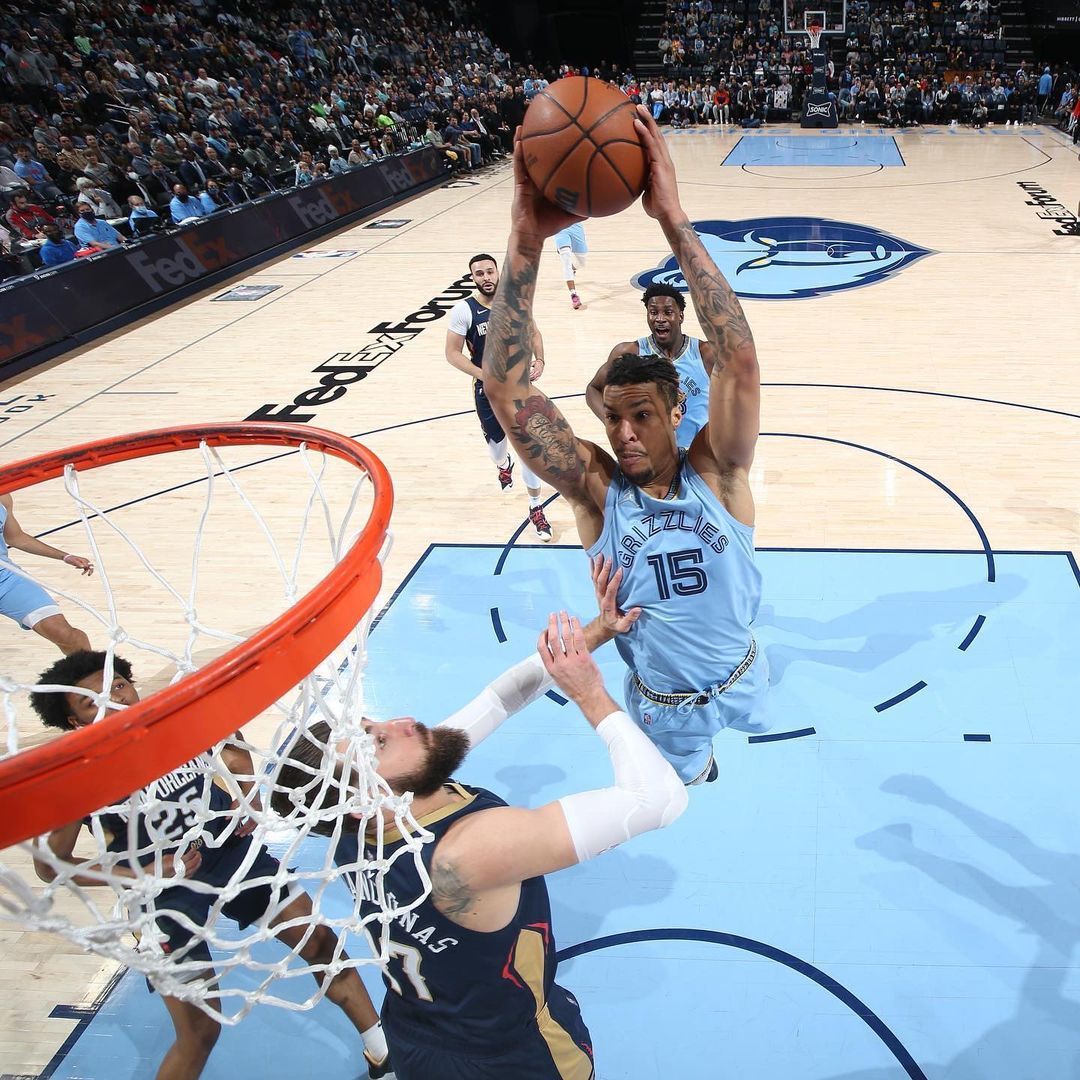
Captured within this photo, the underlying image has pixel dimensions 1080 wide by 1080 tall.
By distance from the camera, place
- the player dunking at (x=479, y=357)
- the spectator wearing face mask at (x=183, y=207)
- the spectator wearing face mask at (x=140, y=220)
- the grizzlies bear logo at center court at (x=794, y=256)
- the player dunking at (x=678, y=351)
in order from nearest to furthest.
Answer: the player dunking at (x=678, y=351) < the player dunking at (x=479, y=357) < the grizzlies bear logo at center court at (x=794, y=256) < the spectator wearing face mask at (x=140, y=220) < the spectator wearing face mask at (x=183, y=207)

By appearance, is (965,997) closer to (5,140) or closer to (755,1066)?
(755,1066)

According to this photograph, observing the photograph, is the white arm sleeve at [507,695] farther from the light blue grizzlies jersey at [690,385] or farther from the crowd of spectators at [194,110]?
the crowd of spectators at [194,110]

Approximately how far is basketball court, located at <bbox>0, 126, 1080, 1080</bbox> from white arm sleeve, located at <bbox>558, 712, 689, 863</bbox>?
4.74 feet

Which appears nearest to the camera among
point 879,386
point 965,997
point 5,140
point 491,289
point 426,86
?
point 965,997

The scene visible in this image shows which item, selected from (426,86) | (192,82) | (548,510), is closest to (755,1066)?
(548,510)

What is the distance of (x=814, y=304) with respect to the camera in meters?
10.1

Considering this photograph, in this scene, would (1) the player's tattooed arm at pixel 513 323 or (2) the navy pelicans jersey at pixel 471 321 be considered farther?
(2) the navy pelicans jersey at pixel 471 321

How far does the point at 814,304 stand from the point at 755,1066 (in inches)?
339

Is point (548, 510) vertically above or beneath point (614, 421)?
beneath

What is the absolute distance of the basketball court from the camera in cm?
314

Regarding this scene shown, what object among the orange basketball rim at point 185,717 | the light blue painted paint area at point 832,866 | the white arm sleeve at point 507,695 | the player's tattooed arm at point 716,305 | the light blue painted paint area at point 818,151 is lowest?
the light blue painted paint area at point 818,151

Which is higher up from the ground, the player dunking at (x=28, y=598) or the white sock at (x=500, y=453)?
the player dunking at (x=28, y=598)

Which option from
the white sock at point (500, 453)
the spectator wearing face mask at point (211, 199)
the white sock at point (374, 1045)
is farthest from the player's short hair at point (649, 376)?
the spectator wearing face mask at point (211, 199)

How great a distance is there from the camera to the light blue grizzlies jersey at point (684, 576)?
2785 millimetres
